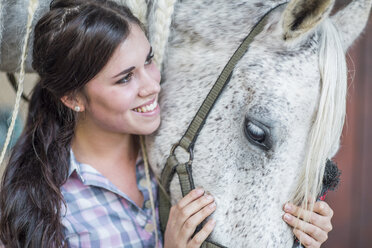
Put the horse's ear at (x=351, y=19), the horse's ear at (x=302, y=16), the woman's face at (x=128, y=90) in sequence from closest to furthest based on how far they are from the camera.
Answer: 1. the horse's ear at (x=302, y=16)
2. the woman's face at (x=128, y=90)
3. the horse's ear at (x=351, y=19)

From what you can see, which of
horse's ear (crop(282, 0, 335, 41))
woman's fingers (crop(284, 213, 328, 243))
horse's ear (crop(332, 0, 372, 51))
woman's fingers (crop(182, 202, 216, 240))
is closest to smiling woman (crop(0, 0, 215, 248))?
woman's fingers (crop(182, 202, 216, 240))

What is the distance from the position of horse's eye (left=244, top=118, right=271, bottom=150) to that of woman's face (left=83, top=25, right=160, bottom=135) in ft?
0.96

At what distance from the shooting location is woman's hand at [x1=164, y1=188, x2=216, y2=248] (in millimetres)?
1144

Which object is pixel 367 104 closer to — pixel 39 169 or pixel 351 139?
pixel 351 139

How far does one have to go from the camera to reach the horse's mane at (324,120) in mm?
1103

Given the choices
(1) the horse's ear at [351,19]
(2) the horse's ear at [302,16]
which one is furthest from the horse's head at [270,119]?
(1) the horse's ear at [351,19]

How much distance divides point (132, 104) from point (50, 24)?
32 cm

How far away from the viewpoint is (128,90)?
3.93 feet

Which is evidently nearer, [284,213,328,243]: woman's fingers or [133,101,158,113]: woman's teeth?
[284,213,328,243]: woman's fingers

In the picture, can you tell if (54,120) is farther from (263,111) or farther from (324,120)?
(324,120)

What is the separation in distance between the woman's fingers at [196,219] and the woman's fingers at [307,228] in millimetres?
200

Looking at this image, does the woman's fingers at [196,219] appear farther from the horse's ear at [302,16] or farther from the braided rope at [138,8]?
the braided rope at [138,8]

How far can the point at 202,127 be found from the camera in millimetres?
1218

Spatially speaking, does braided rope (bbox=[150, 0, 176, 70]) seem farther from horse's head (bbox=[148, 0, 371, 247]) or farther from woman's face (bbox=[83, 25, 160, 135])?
horse's head (bbox=[148, 0, 371, 247])
